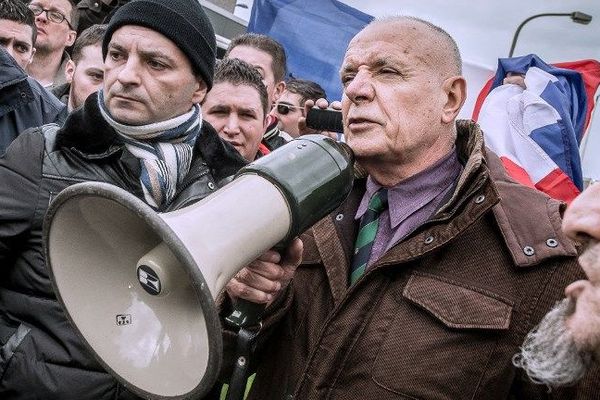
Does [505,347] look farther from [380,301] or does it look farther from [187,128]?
[187,128]

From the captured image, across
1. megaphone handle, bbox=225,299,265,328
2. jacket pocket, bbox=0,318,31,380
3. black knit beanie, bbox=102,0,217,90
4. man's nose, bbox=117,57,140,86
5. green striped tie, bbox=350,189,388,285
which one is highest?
black knit beanie, bbox=102,0,217,90

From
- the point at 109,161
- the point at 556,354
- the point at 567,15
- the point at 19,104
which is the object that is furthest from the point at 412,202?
the point at 567,15

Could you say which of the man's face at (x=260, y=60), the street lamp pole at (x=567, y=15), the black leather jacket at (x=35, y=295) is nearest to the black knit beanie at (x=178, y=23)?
the black leather jacket at (x=35, y=295)

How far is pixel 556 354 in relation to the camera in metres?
1.33

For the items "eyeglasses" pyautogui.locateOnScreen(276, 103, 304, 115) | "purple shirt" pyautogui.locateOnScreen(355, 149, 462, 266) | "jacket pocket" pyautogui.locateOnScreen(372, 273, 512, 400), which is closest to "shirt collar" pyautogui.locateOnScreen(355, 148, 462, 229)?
"purple shirt" pyautogui.locateOnScreen(355, 149, 462, 266)

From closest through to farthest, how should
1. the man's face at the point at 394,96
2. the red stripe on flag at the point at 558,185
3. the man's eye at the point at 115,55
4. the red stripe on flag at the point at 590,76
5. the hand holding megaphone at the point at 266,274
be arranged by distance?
the hand holding megaphone at the point at 266,274 → the man's face at the point at 394,96 → the man's eye at the point at 115,55 → the red stripe on flag at the point at 558,185 → the red stripe on flag at the point at 590,76

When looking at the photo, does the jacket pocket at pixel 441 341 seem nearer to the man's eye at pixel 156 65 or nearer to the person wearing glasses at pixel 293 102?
the man's eye at pixel 156 65

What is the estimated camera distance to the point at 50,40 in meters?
4.50

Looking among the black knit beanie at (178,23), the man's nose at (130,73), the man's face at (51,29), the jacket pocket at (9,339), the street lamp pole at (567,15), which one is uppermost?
the black knit beanie at (178,23)

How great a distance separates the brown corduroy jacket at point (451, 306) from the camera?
1.50 metres

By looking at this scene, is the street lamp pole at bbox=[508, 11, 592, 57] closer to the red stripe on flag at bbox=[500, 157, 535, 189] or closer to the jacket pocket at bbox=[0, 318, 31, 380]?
the red stripe on flag at bbox=[500, 157, 535, 189]

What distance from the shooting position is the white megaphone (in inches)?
47.3

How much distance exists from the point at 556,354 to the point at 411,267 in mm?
422

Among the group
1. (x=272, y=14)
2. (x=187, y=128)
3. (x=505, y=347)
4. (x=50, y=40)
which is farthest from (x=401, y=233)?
(x=272, y=14)
